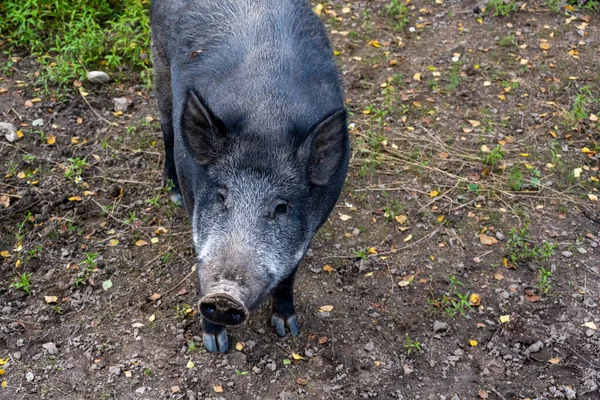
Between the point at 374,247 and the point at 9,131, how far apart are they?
3.31 metres

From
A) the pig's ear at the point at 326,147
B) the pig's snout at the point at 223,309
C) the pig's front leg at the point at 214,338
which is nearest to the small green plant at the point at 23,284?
the pig's front leg at the point at 214,338

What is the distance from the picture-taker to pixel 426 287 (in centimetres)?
478

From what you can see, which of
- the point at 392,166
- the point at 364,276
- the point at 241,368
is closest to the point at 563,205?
the point at 392,166

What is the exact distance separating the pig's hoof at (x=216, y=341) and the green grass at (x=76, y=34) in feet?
10.5

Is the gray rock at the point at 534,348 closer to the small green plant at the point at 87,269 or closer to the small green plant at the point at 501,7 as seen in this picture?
the small green plant at the point at 87,269

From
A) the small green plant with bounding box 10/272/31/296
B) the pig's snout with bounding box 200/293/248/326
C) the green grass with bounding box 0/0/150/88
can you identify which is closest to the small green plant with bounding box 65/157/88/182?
the small green plant with bounding box 10/272/31/296

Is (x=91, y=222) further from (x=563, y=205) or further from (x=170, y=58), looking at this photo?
(x=563, y=205)

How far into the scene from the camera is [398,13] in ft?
25.1

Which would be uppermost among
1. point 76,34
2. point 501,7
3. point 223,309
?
point 223,309

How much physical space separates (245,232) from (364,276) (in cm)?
179

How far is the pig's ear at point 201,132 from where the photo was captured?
3.39 m

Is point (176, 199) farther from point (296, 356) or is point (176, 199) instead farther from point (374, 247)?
point (296, 356)

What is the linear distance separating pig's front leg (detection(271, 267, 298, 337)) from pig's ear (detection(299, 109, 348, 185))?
0.95 m

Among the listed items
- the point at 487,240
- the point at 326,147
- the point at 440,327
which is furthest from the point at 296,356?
the point at 487,240
